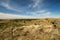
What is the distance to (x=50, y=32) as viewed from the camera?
3582mm

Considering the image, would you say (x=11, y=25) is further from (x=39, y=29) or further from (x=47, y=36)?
(x=47, y=36)

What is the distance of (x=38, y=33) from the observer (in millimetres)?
3576

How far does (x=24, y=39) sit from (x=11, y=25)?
65cm

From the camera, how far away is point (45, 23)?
148 inches

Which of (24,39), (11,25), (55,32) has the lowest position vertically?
(24,39)

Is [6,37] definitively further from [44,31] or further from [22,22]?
[44,31]

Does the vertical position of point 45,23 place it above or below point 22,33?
above

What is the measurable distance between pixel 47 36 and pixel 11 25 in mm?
1263

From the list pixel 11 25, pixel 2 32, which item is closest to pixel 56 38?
pixel 11 25

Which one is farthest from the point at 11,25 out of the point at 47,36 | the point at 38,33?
the point at 47,36

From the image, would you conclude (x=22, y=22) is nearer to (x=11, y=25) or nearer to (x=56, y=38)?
(x=11, y=25)

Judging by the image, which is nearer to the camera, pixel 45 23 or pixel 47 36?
pixel 47 36

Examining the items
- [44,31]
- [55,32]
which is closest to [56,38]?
[55,32]

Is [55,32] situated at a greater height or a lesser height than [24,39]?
greater
